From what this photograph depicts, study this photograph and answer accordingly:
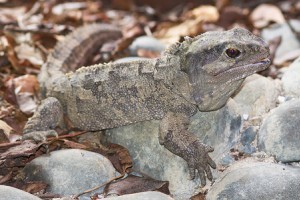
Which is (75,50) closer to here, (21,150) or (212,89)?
(21,150)

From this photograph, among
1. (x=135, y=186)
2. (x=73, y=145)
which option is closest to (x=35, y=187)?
(x=73, y=145)

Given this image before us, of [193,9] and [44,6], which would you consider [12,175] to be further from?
[193,9]

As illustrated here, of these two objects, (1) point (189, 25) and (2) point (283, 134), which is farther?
(1) point (189, 25)

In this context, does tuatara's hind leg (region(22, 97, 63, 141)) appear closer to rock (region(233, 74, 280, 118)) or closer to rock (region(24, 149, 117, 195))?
rock (region(24, 149, 117, 195))

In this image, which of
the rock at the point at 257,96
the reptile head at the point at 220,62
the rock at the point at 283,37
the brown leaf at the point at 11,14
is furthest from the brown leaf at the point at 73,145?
the brown leaf at the point at 11,14

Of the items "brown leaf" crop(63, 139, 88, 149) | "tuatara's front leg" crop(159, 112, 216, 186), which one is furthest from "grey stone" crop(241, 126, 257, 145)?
"brown leaf" crop(63, 139, 88, 149)

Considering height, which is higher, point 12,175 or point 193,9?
point 193,9

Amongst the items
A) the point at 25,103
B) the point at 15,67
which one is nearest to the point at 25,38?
the point at 15,67
